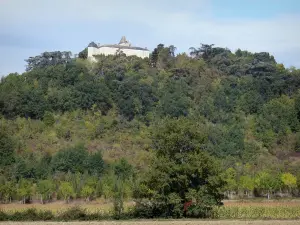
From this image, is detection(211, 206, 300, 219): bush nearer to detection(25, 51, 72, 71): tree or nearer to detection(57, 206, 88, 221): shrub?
detection(57, 206, 88, 221): shrub

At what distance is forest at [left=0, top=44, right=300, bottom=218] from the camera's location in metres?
38.0

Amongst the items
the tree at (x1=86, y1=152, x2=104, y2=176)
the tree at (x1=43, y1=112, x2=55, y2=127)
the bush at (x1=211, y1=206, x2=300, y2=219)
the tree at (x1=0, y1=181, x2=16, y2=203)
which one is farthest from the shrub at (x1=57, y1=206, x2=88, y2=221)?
the tree at (x1=43, y1=112, x2=55, y2=127)

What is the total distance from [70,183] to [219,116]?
121 ft

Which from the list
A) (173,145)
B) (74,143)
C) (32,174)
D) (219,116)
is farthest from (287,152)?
(173,145)

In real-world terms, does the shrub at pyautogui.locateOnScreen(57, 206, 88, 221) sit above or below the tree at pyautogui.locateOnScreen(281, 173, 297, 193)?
above

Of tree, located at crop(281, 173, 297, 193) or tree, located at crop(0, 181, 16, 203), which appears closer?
tree, located at crop(0, 181, 16, 203)

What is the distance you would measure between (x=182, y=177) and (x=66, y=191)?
25.7 m

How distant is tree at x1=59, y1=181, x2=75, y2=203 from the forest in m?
0.13

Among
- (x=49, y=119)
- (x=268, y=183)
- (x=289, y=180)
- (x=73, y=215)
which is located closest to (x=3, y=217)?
(x=73, y=215)

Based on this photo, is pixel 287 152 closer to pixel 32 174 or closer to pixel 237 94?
pixel 237 94

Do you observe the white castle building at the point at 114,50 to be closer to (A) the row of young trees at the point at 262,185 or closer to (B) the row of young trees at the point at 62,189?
(A) the row of young trees at the point at 262,185

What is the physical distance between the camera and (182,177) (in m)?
36.2

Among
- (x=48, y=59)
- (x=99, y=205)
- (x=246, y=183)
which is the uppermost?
(x=48, y=59)

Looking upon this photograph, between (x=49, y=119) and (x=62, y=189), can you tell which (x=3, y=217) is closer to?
(x=62, y=189)
